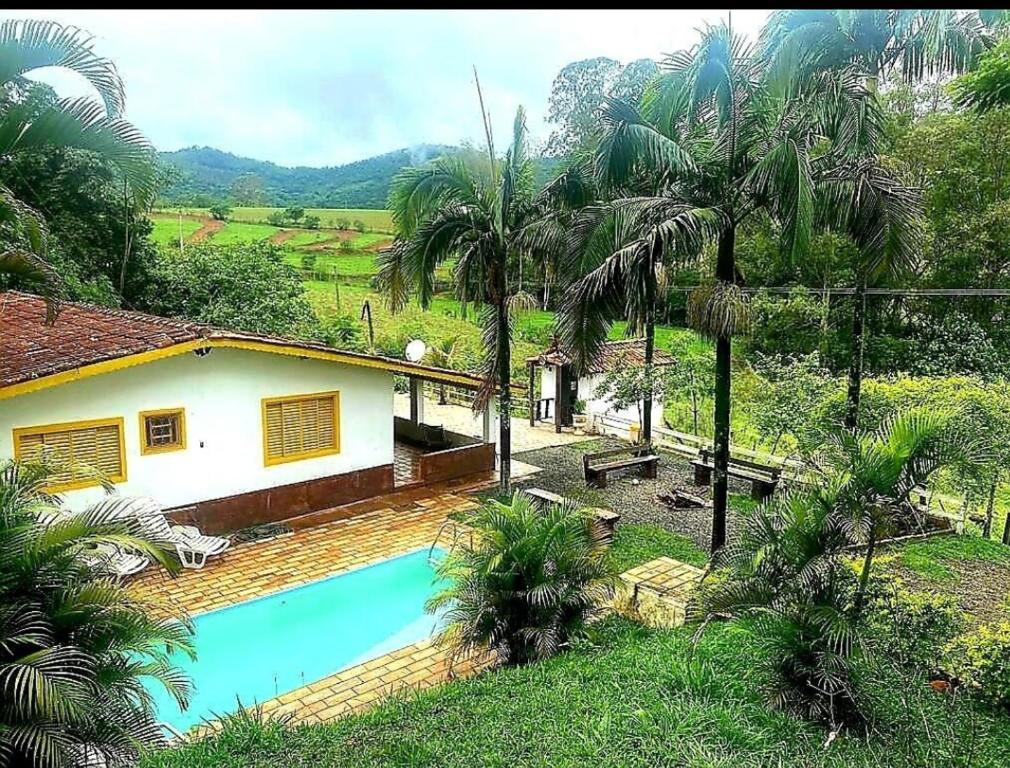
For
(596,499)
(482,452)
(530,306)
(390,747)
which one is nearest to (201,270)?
(482,452)

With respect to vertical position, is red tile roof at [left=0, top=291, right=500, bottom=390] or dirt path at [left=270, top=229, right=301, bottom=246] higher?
dirt path at [left=270, top=229, right=301, bottom=246]

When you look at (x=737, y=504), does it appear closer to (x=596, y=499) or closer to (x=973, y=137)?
(x=596, y=499)

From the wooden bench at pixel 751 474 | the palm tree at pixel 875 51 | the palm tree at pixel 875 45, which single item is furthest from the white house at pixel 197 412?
the palm tree at pixel 875 45

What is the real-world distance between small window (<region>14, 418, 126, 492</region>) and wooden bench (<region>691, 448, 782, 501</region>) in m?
9.05

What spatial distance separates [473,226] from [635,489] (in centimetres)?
569

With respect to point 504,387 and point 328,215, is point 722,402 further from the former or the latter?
point 328,215

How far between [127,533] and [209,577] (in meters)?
5.09

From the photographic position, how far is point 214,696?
7.55 metres

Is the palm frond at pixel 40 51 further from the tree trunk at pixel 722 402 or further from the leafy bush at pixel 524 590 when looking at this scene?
the tree trunk at pixel 722 402

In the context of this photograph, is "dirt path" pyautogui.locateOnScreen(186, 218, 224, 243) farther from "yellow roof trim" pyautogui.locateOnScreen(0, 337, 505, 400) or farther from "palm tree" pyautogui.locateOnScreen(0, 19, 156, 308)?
"palm tree" pyautogui.locateOnScreen(0, 19, 156, 308)

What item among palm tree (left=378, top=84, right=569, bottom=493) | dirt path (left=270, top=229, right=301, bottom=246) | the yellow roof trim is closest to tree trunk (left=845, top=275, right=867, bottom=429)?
palm tree (left=378, top=84, right=569, bottom=493)

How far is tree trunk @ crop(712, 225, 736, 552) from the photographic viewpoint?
8914mm

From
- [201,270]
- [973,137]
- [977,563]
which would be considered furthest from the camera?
[201,270]

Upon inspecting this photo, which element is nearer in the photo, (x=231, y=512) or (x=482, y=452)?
(x=231, y=512)
